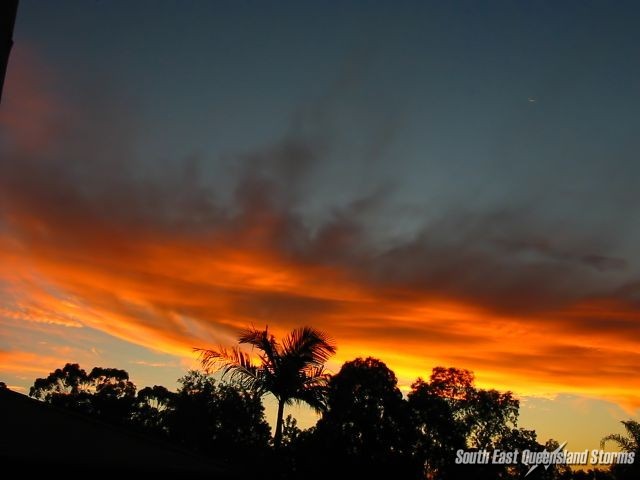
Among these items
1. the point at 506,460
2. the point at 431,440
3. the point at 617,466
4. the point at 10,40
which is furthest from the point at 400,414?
the point at 10,40

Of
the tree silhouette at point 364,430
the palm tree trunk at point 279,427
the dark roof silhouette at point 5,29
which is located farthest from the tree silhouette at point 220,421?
the dark roof silhouette at point 5,29

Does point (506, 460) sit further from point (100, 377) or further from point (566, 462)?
point (100, 377)

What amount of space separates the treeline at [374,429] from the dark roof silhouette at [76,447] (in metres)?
21.8

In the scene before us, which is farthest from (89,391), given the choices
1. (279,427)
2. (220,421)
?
(279,427)

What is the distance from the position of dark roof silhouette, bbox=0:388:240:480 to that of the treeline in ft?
71.6

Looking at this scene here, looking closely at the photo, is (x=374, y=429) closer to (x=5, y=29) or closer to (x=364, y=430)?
(x=364, y=430)

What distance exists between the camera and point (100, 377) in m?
58.6

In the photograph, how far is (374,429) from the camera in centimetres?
3669

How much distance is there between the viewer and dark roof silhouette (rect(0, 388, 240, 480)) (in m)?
6.68

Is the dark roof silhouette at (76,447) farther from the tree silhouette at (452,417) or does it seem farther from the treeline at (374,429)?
the tree silhouette at (452,417)

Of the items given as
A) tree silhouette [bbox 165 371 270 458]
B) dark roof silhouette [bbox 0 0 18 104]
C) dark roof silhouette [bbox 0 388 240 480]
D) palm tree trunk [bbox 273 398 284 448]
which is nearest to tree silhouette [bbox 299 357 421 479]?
tree silhouette [bbox 165 371 270 458]

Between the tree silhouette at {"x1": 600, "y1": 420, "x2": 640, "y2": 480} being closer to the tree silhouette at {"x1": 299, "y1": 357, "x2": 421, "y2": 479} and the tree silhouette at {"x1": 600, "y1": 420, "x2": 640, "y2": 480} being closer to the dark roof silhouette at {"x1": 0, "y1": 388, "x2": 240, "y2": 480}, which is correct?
the tree silhouette at {"x1": 299, "y1": 357, "x2": 421, "y2": 479}

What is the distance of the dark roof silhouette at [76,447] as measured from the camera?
6.68 meters

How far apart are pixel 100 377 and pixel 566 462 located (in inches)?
1952
